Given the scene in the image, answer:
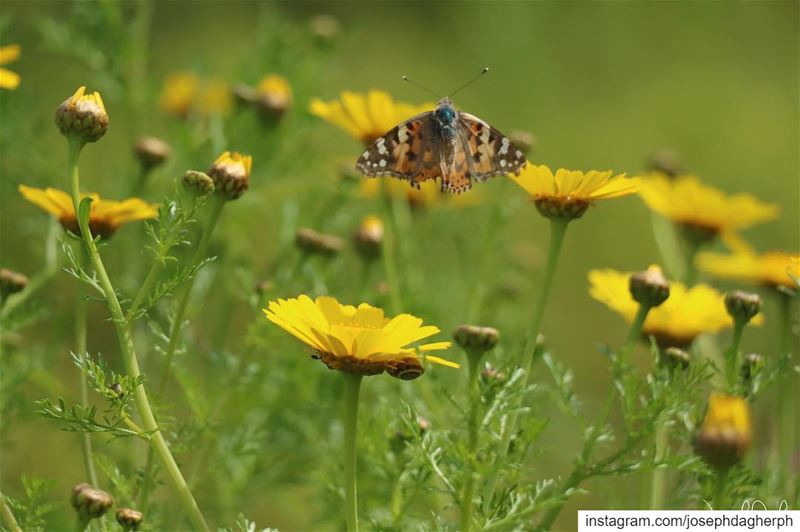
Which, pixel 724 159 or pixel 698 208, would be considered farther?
pixel 724 159

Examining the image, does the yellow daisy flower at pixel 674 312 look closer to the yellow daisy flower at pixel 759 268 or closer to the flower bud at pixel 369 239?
the yellow daisy flower at pixel 759 268

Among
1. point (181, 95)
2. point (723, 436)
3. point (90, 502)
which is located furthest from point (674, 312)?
point (181, 95)

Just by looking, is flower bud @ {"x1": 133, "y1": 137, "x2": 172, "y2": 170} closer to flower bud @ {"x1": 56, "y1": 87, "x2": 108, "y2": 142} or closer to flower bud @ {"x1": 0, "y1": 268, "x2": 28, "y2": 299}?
flower bud @ {"x1": 0, "y1": 268, "x2": 28, "y2": 299}

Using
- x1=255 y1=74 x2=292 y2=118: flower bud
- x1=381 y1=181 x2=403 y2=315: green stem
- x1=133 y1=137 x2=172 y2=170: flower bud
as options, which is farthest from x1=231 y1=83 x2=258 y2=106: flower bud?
x1=381 y1=181 x2=403 y2=315: green stem

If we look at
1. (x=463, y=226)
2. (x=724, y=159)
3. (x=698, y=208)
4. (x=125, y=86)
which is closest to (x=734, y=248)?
(x=698, y=208)

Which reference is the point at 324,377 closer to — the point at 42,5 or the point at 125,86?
the point at 125,86

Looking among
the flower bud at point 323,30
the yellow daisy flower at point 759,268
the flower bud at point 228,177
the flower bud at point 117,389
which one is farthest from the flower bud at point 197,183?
the flower bud at point 323,30
